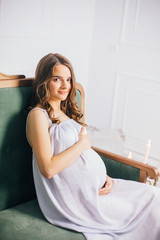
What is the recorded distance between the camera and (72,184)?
166 centimetres

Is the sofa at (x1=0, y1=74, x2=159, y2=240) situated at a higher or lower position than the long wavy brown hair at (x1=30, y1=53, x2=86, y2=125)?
lower

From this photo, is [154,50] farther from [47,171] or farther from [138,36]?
[47,171]

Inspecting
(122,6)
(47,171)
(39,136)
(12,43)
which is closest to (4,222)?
(47,171)

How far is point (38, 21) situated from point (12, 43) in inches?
18.4

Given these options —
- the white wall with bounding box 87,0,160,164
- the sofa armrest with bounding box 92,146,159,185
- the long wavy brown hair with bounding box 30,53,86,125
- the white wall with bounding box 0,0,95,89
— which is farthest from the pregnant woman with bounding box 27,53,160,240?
the white wall with bounding box 87,0,160,164

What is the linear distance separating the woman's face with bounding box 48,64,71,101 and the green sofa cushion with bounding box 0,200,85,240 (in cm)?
63

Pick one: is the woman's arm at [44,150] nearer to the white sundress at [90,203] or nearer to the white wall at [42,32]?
the white sundress at [90,203]

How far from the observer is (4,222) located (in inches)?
61.9

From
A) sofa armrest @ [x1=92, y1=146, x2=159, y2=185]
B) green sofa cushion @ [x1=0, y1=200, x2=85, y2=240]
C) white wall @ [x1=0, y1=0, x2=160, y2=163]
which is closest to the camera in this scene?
green sofa cushion @ [x1=0, y1=200, x2=85, y2=240]

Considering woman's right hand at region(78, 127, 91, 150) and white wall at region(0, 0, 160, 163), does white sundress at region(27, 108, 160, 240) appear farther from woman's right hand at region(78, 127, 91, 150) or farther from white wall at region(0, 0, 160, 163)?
white wall at region(0, 0, 160, 163)

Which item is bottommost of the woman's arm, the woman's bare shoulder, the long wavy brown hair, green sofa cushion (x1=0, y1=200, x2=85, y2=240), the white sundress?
green sofa cushion (x1=0, y1=200, x2=85, y2=240)

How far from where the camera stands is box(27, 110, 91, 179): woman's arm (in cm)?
156

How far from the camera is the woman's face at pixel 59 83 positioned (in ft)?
5.69

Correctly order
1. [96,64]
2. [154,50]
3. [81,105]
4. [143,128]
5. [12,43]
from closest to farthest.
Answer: [81,105] → [12,43] → [154,50] → [143,128] → [96,64]
